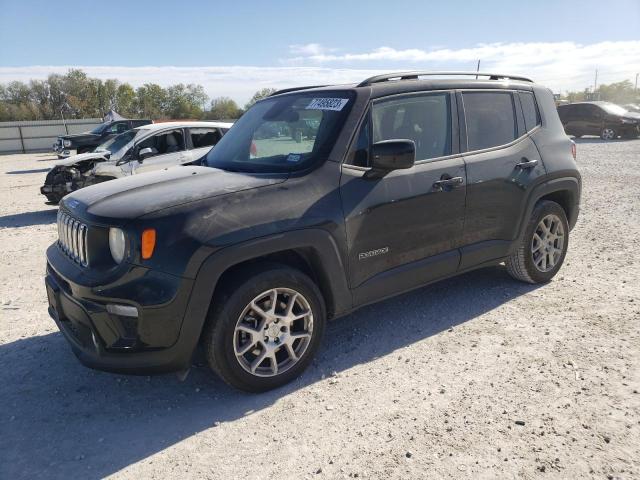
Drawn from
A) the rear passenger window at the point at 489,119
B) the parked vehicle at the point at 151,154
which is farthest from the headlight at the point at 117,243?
the parked vehicle at the point at 151,154

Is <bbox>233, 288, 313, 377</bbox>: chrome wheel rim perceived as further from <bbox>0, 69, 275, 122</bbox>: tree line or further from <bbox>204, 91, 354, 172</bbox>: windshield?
<bbox>0, 69, 275, 122</bbox>: tree line

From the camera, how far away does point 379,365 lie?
3445mm

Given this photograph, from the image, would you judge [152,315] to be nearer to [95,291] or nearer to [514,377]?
[95,291]

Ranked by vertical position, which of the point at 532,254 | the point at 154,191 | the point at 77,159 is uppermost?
the point at 154,191

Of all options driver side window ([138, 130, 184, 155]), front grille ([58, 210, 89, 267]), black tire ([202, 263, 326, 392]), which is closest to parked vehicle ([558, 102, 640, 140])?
driver side window ([138, 130, 184, 155])

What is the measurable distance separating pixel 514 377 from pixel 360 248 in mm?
1336

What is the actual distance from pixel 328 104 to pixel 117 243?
5.83ft

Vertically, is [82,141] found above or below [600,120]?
above

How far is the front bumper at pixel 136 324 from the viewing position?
8.71 ft

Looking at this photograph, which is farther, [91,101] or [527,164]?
[91,101]

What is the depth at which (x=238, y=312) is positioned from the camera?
114 inches

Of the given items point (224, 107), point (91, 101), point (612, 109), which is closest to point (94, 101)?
point (91, 101)

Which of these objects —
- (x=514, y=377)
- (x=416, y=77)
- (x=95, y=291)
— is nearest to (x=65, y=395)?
(x=95, y=291)

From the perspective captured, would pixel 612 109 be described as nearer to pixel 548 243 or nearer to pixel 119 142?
pixel 548 243
